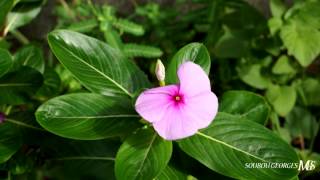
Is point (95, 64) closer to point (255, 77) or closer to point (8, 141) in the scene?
point (8, 141)

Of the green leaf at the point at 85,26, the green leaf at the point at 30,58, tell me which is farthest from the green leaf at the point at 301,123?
the green leaf at the point at 30,58

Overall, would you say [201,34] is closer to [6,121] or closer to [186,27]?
[186,27]

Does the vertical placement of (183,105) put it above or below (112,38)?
above

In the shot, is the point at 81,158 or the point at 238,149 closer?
the point at 238,149

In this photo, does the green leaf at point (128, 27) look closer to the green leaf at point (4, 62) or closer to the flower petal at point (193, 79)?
the green leaf at point (4, 62)

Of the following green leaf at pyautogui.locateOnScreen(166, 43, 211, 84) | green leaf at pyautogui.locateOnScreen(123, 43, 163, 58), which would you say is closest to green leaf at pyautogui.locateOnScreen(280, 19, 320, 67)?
green leaf at pyautogui.locateOnScreen(123, 43, 163, 58)

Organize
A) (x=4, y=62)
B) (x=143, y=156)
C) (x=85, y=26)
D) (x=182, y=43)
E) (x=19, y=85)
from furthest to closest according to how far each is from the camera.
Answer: (x=182, y=43) → (x=85, y=26) → (x=19, y=85) → (x=4, y=62) → (x=143, y=156)

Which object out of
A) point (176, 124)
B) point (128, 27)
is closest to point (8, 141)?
point (176, 124)
